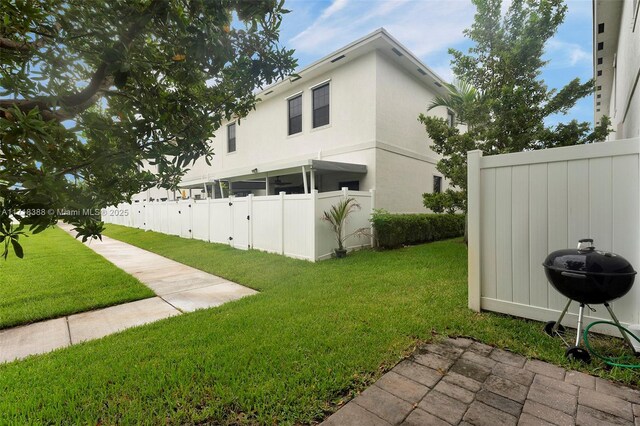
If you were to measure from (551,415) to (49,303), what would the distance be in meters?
6.57

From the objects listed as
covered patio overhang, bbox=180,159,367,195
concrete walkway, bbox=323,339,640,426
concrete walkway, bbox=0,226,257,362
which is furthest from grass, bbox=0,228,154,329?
covered patio overhang, bbox=180,159,367,195

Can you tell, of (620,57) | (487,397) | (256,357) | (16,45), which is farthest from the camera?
(620,57)

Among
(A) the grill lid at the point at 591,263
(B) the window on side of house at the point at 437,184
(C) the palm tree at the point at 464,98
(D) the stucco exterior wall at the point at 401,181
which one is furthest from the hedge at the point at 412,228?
(A) the grill lid at the point at 591,263

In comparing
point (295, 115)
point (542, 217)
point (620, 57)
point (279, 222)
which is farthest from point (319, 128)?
point (542, 217)

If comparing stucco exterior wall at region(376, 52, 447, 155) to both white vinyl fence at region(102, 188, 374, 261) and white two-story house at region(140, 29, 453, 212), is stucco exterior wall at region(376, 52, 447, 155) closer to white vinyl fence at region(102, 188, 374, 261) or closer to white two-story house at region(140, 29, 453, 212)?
white two-story house at region(140, 29, 453, 212)

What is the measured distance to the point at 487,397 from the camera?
91.3 inches

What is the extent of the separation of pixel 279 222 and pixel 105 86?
661 cm

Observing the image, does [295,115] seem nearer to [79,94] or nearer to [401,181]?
[401,181]

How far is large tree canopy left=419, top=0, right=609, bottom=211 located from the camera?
737 cm

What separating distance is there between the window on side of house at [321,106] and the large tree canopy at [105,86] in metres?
9.91

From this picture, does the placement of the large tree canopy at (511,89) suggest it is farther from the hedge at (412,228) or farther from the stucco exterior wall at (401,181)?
the stucco exterior wall at (401,181)

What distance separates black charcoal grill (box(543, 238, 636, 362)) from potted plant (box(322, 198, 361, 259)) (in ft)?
17.2

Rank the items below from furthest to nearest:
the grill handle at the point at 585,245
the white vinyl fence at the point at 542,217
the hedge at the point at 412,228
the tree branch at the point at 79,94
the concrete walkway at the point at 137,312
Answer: the hedge at the point at 412,228
the concrete walkway at the point at 137,312
the white vinyl fence at the point at 542,217
the grill handle at the point at 585,245
the tree branch at the point at 79,94

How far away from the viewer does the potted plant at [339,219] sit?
7781 mm
